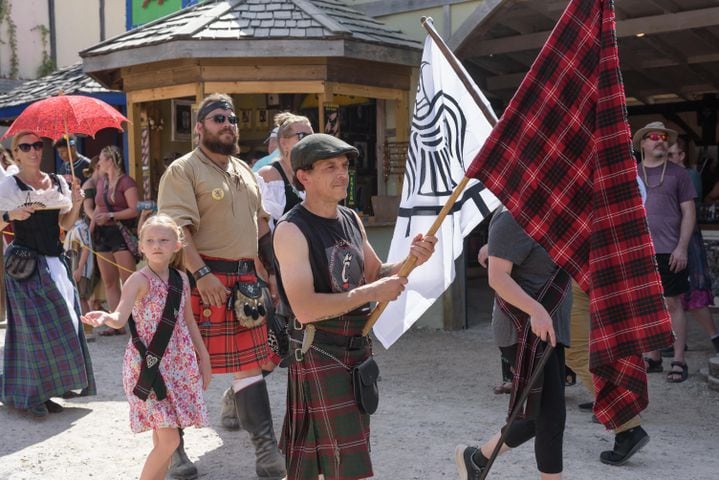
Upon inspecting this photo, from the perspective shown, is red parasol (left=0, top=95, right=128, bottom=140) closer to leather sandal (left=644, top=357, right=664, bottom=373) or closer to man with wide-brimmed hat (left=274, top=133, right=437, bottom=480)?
man with wide-brimmed hat (left=274, top=133, right=437, bottom=480)

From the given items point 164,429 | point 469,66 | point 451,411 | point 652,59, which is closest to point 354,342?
point 164,429

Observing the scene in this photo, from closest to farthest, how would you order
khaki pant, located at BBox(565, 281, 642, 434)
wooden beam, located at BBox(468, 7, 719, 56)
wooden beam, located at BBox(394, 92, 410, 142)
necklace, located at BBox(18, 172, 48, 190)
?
1. khaki pant, located at BBox(565, 281, 642, 434)
2. necklace, located at BBox(18, 172, 48, 190)
3. wooden beam, located at BBox(468, 7, 719, 56)
4. wooden beam, located at BBox(394, 92, 410, 142)

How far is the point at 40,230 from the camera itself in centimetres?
570

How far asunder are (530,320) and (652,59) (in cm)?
832

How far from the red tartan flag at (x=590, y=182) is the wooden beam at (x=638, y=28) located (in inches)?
227

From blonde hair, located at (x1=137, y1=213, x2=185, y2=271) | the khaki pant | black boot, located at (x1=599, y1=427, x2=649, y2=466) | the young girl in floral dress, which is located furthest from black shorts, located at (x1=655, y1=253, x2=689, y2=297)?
blonde hair, located at (x1=137, y1=213, x2=185, y2=271)

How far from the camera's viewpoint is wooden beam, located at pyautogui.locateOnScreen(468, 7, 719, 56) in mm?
8148

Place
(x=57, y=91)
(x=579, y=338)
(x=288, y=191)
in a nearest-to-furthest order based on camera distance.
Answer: (x=288, y=191)
(x=579, y=338)
(x=57, y=91)

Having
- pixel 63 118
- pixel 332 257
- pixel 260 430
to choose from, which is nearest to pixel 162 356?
pixel 260 430

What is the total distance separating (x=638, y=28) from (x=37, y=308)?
6.35 m

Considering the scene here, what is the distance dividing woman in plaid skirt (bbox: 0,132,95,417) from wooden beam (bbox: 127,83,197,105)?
280 centimetres

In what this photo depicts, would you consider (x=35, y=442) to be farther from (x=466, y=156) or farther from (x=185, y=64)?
(x=185, y=64)

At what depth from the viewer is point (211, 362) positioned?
14.2 feet

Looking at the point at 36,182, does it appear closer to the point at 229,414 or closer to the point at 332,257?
the point at 229,414
